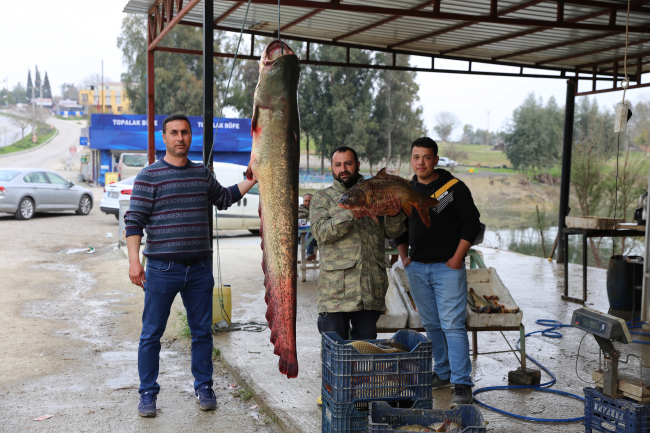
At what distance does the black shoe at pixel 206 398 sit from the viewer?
14.2 feet

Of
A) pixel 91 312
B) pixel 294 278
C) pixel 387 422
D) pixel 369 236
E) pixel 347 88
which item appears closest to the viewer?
pixel 294 278

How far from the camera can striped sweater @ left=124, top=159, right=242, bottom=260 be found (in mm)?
3875

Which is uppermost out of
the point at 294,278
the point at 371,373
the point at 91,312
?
the point at 294,278

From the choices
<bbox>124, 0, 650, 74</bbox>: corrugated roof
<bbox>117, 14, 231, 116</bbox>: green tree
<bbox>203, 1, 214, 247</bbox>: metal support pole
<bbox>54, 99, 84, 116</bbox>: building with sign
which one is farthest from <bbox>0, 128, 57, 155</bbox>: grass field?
<bbox>203, 1, 214, 247</bbox>: metal support pole

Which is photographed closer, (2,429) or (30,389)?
(2,429)

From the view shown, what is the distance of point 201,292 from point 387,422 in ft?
5.63

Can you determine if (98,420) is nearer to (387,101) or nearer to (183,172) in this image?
(183,172)

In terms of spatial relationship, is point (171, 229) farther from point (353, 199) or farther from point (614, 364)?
point (614, 364)

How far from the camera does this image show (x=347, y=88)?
134 ft

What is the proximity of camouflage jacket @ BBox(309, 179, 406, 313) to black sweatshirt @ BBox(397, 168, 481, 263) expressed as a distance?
48 cm

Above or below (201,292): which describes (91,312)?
below

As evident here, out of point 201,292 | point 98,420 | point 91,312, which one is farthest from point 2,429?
point 91,312

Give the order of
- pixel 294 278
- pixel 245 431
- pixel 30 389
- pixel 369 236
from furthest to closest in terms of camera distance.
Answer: pixel 30 389
pixel 245 431
pixel 369 236
pixel 294 278

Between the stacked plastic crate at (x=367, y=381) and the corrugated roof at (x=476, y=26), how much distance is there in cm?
418
